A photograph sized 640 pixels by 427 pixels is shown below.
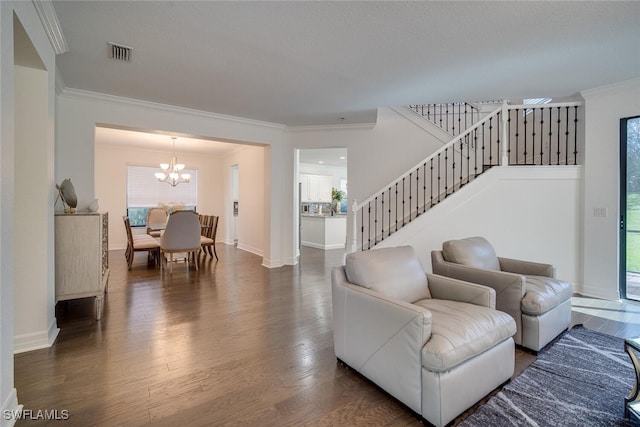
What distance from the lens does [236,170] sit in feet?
28.2

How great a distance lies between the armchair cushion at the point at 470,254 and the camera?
2.90m

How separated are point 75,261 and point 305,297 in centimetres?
252

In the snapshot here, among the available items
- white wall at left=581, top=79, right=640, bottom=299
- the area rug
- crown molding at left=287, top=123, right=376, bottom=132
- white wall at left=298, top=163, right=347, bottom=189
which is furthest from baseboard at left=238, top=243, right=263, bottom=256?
white wall at left=581, top=79, right=640, bottom=299

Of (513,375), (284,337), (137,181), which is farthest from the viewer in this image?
(137,181)

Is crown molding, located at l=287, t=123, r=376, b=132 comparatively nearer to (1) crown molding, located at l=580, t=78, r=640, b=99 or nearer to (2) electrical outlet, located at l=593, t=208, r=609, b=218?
(1) crown molding, located at l=580, t=78, r=640, b=99

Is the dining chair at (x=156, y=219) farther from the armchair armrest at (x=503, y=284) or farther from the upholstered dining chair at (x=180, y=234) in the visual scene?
the armchair armrest at (x=503, y=284)

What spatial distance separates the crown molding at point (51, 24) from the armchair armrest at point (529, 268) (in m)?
4.58

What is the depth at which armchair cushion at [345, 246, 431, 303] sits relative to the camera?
2100 mm

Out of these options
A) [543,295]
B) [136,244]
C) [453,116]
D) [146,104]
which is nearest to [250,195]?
[136,244]

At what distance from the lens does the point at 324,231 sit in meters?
8.03

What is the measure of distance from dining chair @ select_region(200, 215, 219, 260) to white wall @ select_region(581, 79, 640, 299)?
20.1 feet

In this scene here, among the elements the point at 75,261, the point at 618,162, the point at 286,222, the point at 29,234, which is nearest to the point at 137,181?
the point at 286,222

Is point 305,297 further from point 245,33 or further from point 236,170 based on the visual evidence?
point 236,170

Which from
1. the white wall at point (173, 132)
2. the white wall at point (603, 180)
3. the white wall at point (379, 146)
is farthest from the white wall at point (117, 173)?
the white wall at point (603, 180)
